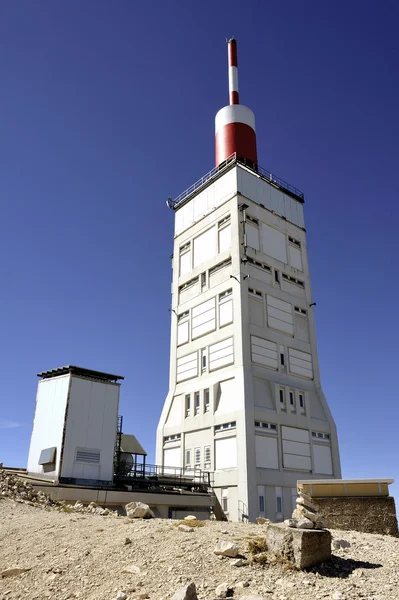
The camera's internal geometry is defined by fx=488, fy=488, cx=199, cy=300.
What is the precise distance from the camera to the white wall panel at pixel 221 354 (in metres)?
42.5

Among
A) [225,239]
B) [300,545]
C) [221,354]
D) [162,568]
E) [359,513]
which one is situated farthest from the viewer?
[225,239]

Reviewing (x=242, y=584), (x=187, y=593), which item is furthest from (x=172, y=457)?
(x=187, y=593)

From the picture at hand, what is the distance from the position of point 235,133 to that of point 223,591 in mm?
51911

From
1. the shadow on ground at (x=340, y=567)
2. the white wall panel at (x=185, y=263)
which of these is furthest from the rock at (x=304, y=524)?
the white wall panel at (x=185, y=263)

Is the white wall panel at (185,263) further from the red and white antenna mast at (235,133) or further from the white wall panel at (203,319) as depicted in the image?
the red and white antenna mast at (235,133)

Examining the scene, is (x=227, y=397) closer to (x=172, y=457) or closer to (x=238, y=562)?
(x=172, y=457)

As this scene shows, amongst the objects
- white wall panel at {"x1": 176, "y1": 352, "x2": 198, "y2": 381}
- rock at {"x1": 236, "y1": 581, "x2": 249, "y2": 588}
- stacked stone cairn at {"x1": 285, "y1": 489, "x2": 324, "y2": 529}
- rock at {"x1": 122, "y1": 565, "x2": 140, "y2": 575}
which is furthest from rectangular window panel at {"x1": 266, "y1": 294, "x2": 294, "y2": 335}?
rock at {"x1": 236, "y1": 581, "x2": 249, "y2": 588}

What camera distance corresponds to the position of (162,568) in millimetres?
11227

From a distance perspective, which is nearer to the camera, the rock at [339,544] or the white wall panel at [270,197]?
the rock at [339,544]

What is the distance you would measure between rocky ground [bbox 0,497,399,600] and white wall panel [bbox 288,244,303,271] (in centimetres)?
3752

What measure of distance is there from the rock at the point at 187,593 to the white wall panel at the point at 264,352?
32.9 meters

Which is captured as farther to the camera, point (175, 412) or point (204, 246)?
point (204, 246)

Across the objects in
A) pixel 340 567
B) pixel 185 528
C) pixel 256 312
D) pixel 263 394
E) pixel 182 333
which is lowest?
pixel 340 567

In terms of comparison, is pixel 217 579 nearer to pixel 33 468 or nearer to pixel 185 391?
pixel 33 468
